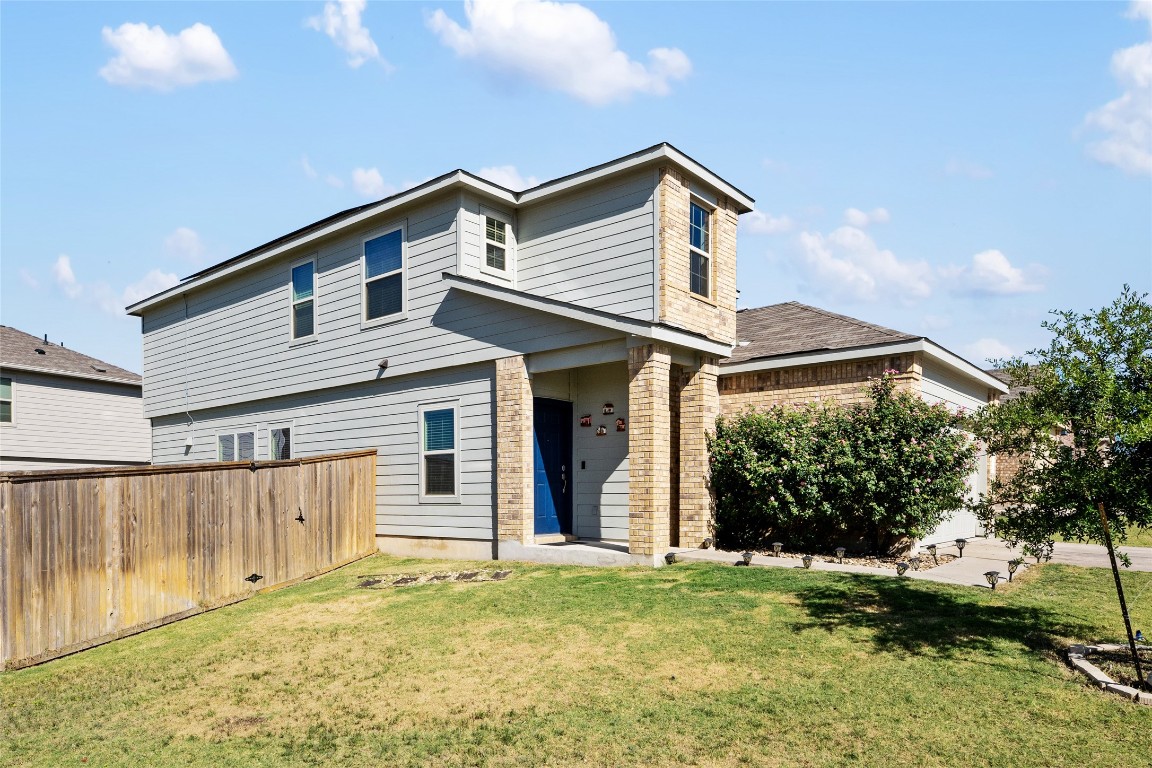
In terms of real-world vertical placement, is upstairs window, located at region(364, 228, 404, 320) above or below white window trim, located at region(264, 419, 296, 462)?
above

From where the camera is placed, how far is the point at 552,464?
13578 millimetres

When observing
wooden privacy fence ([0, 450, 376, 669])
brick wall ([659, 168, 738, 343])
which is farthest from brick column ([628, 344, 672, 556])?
wooden privacy fence ([0, 450, 376, 669])

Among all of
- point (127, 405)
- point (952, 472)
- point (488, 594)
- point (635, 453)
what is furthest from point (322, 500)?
point (127, 405)

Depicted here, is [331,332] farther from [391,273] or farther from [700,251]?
[700,251]

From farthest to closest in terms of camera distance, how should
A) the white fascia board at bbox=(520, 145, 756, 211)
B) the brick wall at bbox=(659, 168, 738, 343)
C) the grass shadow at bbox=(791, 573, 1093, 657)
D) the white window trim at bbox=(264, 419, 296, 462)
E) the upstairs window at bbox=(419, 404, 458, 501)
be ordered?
the white window trim at bbox=(264, 419, 296, 462) → the upstairs window at bbox=(419, 404, 458, 501) → the brick wall at bbox=(659, 168, 738, 343) → the white fascia board at bbox=(520, 145, 756, 211) → the grass shadow at bbox=(791, 573, 1093, 657)

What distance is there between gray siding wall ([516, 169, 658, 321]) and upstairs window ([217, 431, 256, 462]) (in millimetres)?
7911

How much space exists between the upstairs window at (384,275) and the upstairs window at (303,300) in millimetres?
1750

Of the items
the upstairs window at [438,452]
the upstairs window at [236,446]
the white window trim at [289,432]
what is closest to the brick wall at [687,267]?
the upstairs window at [438,452]

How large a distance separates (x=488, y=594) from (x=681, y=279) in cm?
560

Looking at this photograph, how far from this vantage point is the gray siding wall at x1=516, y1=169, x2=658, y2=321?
12.3 meters

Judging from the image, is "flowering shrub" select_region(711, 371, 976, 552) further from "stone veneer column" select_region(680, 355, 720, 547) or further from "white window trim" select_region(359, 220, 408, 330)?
"white window trim" select_region(359, 220, 408, 330)

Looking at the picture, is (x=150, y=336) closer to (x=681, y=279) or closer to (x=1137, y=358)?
(x=681, y=279)

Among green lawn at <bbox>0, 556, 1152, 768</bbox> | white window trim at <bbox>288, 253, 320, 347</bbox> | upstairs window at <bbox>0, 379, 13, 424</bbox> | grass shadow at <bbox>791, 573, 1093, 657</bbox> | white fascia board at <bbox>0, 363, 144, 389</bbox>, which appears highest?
white window trim at <bbox>288, 253, 320, 347</bbox>

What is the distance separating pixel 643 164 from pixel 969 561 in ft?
24.4
